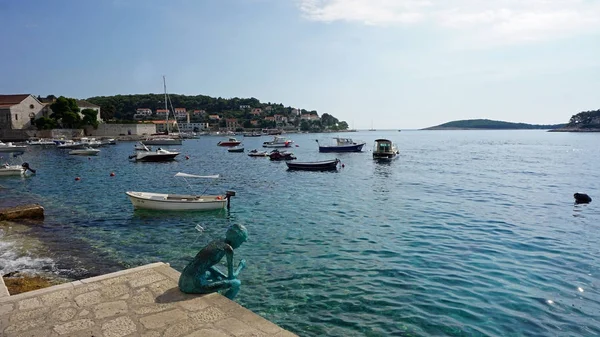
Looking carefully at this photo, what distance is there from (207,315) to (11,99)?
13173 centimetres

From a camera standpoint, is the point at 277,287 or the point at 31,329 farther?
the point at 277,287

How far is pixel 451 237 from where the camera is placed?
14.9 metres

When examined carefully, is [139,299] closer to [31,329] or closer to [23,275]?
[31,329]

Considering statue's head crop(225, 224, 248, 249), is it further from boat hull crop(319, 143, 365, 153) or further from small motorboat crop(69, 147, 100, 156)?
boat hull crop(319, 143, 365, 153)

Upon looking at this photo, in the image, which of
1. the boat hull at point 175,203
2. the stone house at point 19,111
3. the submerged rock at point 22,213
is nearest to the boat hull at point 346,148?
the boat hull at point 175,203

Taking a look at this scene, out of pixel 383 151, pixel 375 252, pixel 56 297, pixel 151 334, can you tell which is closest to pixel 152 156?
pixel 383 151

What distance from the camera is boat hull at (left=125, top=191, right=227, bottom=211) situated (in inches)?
754

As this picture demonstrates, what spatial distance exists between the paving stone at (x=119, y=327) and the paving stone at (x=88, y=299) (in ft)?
3.02

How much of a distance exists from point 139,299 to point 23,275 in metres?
5.85

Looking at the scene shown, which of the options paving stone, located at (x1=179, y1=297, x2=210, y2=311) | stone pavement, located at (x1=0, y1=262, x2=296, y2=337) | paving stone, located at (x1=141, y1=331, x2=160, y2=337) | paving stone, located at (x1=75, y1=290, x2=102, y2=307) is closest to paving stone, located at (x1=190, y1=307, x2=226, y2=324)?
stone pavement, located at (x1=0, y1=262, x2=296, y2=337)

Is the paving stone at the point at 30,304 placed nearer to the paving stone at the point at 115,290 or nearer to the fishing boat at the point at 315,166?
the paving stone at the point at 115,290

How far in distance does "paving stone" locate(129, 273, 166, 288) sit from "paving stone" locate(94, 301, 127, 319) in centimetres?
71

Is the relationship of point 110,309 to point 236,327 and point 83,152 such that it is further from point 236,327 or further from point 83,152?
point 83,152

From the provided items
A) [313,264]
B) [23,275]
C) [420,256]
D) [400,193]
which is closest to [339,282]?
[313,264]
